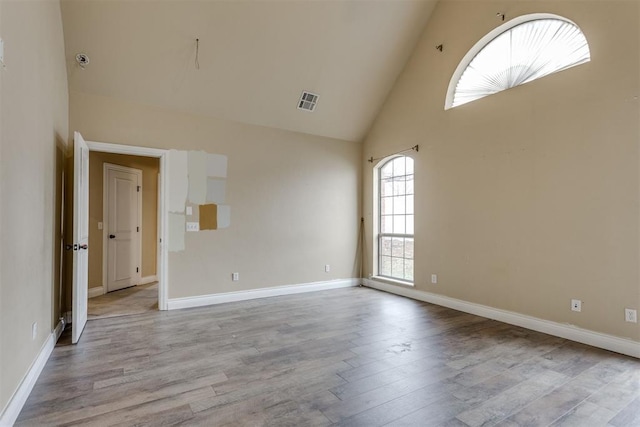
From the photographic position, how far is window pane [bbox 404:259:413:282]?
5152 millimetres

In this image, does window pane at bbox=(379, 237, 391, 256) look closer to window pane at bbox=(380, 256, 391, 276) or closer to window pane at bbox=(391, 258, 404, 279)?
window pane at bbox=(380, 256, 391, 276)

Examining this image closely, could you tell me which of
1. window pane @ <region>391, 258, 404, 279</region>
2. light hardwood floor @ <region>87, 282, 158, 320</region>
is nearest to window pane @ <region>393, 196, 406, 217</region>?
window pane @ <region>391, 258, 404, 279</region>

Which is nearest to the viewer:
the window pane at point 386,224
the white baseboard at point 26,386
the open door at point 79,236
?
the white baseboard at point 26,386

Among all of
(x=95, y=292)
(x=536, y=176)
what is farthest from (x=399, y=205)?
(x=95, y=292)

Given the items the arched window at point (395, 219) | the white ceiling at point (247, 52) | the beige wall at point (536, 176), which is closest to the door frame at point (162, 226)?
the white ceiling at point (247, 52)

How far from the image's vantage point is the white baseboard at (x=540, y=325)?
2.87 metres

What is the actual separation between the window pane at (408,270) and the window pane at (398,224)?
0.49 m

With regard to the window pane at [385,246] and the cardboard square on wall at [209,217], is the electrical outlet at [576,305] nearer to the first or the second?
the window pane at [385,246]

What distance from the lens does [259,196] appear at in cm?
504

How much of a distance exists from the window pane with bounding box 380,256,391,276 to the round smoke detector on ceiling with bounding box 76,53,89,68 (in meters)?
4.98

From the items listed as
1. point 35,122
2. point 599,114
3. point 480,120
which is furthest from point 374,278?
point 35,122

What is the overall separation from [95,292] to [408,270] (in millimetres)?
4996

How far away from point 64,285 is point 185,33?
3213 mm

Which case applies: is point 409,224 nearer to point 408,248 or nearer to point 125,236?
point 408,248
